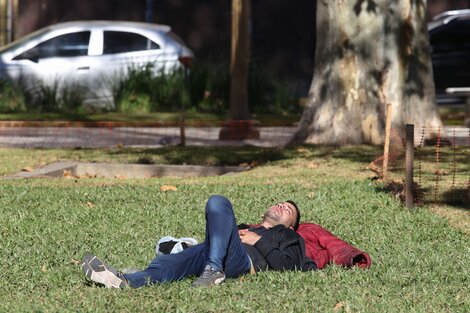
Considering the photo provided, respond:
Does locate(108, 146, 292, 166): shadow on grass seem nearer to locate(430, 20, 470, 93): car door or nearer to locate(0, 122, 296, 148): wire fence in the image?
locate(0, 122, 296, 148): wire fence

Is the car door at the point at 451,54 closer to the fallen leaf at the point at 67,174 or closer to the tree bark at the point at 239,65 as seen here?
the tree bark at the point at 239,65

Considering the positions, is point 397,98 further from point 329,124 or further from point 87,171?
point 87,171

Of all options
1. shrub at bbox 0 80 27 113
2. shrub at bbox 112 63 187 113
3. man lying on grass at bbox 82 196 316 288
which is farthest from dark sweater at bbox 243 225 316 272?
shrub at bbox 112 63 187 113

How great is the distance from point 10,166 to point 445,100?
11289 millimetres

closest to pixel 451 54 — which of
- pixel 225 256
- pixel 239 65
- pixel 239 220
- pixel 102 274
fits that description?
pixel 239 65

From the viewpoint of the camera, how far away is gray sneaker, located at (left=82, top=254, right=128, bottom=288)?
7367 millimetres

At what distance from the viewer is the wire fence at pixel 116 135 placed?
694 inches

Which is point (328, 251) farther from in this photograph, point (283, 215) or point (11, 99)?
point (11, 99)

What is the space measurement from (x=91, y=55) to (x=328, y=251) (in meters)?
15.1

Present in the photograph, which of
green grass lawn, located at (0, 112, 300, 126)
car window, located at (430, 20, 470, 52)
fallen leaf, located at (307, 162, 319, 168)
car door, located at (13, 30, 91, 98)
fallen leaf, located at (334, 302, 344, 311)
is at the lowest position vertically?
fallen leaf, located at (334, 302, 344, 311)

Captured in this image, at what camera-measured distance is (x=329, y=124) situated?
16047mm

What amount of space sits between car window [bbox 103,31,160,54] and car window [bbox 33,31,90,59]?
36cm

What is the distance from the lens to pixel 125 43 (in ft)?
76.1

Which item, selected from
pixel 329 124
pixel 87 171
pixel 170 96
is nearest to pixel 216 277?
pixel 87 171
